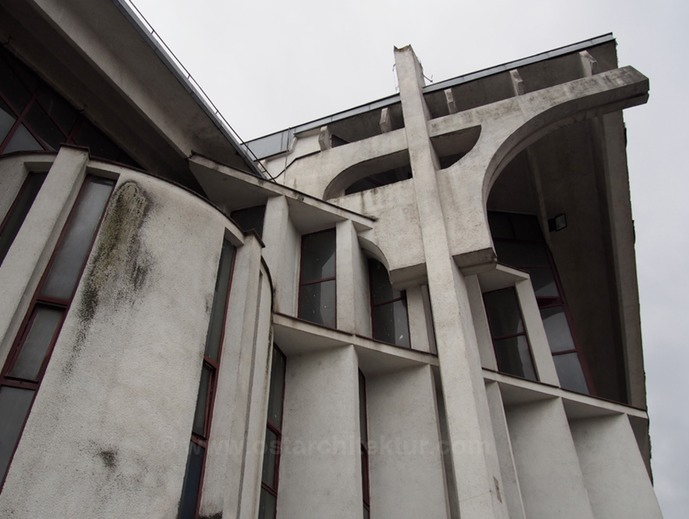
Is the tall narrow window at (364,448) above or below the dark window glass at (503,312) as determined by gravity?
below

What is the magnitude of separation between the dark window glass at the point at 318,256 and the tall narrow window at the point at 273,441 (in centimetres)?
299

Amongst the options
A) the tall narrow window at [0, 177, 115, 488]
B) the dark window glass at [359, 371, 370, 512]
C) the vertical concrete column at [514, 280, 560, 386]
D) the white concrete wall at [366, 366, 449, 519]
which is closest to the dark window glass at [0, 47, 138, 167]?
the tall narrow window at [0, 177, 115, 488]

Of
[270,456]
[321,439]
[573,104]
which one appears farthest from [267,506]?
[573,104]

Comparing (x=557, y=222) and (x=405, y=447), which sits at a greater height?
(x=557, y=222)

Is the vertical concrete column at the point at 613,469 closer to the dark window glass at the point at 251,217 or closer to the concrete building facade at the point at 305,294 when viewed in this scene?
the concrete building facade at the point at 305,294

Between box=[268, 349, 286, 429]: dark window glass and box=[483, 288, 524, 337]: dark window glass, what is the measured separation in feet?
23.3

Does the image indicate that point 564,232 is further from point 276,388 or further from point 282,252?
point 276,388

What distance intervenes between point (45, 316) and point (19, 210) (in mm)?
2315

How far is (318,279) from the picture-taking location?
47.7 feet

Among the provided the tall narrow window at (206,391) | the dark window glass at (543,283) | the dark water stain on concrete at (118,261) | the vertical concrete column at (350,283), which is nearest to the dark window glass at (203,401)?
the tall narrow window at (206,391)

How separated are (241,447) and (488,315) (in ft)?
33.8

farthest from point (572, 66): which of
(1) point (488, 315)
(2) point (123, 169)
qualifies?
(2) point (123, 169)

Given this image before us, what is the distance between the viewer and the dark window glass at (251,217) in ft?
49.8

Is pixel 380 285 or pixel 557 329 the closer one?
pixel 380 285
